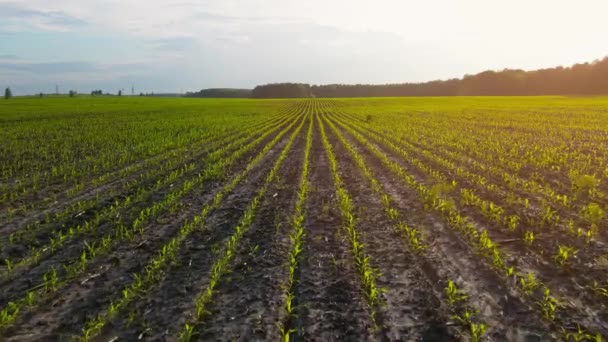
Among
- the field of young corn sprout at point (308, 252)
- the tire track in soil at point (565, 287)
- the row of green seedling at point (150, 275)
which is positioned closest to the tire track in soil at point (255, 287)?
the field of young corn sprout at point (308, 252)

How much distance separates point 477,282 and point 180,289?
4.01m

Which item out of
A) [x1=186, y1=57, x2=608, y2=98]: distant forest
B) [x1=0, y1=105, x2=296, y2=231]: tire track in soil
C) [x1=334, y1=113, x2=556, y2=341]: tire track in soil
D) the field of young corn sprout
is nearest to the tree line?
[x1=186, y1=57, x2=608, y2=98]: distant forest

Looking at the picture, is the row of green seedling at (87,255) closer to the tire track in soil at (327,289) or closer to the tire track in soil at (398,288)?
the tire track in soil at (327,289)

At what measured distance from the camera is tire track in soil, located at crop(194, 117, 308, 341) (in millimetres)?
4600

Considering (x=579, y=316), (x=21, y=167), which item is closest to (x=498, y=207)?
(x=579, y=316)

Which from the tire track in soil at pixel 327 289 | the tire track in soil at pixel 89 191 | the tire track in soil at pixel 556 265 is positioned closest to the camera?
the tire track in soil at pixel 327 289

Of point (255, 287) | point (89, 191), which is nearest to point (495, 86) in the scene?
point (89, 191)

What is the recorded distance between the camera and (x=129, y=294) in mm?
5359

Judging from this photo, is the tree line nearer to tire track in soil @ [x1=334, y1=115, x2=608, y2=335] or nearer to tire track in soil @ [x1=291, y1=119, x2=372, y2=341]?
tire track in soil @ [x1=334, y1=115, x2=608, y2=335]

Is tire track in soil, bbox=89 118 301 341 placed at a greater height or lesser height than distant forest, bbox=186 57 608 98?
lesser

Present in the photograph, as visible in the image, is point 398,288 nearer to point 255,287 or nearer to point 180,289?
point 255,287

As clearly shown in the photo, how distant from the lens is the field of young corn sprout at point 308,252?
4699 millimetres

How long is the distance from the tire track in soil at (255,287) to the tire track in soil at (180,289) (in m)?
0.37

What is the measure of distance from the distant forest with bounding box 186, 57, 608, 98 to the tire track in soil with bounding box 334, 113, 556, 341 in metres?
107
